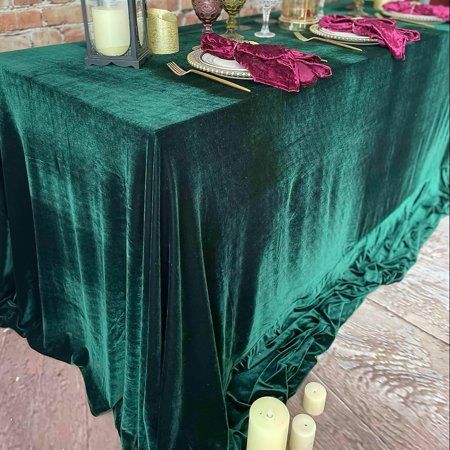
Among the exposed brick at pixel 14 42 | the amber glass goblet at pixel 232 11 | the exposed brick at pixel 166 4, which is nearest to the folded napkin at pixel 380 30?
the amber glass goblet at pixel 232 11

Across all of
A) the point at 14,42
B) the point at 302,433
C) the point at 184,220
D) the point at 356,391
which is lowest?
the point at 356,391

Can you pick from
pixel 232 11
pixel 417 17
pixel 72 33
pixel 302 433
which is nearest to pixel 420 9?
pixel 417 17

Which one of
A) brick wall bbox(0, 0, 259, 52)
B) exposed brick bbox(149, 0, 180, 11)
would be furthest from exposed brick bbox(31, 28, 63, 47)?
exposed brick bbox(149, 0, 180, 11)

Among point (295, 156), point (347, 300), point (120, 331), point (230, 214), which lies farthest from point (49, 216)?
point (347, 300)

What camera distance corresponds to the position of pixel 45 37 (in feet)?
4.00

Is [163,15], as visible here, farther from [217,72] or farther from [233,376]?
[233,376]

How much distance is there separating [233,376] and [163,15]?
838 mm

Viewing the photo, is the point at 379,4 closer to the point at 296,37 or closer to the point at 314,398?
the point at 296,37

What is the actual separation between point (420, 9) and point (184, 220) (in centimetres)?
135

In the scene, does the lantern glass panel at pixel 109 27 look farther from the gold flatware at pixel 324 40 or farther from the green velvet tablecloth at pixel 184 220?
the gold flatware at pixel 324 40

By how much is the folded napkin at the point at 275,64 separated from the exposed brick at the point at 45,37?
52 centimetres

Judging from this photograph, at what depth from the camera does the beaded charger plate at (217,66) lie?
0.89 m

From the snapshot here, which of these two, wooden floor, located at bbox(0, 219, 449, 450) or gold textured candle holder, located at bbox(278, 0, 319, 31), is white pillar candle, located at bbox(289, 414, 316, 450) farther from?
gold textured candle holder, located at bbox(278, 0, 319, 31)

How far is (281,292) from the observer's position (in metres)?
1.17
